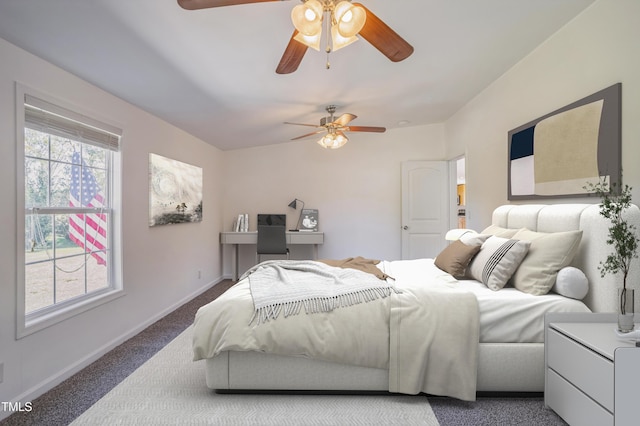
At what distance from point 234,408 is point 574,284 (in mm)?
2184

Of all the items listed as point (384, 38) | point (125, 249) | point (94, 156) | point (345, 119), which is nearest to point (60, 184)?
point (94, 156)

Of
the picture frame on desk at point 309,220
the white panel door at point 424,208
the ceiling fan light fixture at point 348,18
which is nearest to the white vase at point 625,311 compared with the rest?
the ceiling fan light fixture at point 348,18

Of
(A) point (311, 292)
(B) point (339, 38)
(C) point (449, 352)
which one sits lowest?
(C) point (449, 352)

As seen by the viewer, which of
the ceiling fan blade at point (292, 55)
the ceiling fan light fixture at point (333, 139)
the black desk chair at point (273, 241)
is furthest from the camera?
the black desk chair at point (273, 241)

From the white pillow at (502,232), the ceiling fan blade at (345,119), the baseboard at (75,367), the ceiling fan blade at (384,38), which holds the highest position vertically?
the ceiling fan blade at (345,119)

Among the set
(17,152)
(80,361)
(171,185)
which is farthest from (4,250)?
(171,185)

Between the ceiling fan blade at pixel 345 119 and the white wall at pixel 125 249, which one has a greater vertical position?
the ceiling fan blade at pixel 345 119

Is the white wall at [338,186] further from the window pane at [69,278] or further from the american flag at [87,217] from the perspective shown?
the window pane at [69,278]

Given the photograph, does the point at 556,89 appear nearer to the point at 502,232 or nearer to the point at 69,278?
the point at 502,232

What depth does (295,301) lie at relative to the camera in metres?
2.14

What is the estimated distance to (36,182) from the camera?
7.38ft

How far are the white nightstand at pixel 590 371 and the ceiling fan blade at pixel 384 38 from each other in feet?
5.61

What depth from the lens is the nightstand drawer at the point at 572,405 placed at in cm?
154

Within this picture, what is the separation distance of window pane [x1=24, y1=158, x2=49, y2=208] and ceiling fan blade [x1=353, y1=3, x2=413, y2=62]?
2.22m
